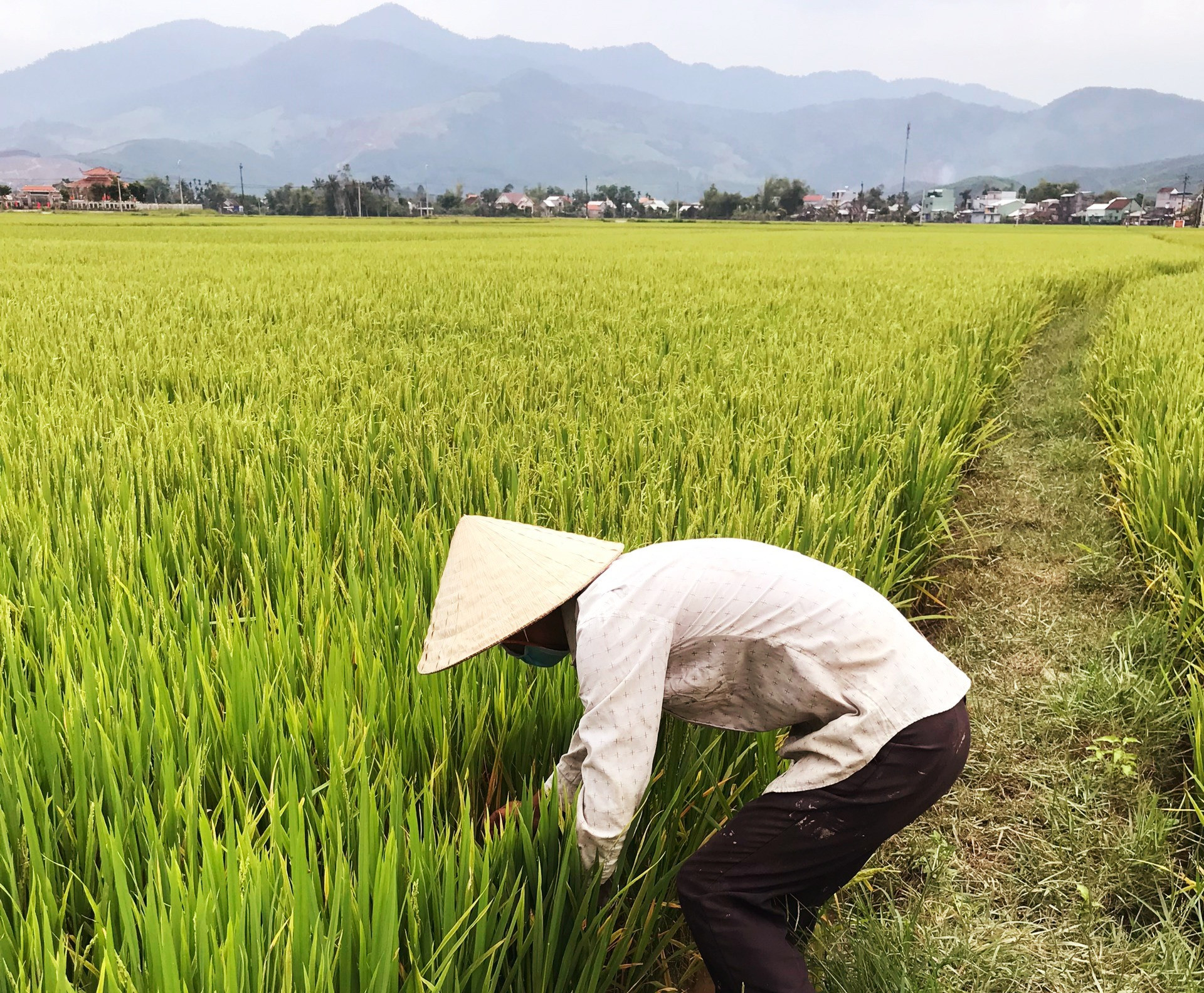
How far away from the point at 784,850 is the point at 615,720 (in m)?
0.32

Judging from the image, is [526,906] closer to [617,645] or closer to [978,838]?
[617,645]

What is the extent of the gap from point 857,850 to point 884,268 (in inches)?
432

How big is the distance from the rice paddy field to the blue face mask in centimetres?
17

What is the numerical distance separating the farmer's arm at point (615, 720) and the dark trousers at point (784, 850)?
6.9 inches

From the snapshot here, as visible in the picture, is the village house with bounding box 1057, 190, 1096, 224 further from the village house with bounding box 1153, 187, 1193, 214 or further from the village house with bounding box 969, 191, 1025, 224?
the village house with bounding box 1153, 187, 1193, 214

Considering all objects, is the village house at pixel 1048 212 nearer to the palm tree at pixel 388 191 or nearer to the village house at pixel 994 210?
the village house at pixel 994 210

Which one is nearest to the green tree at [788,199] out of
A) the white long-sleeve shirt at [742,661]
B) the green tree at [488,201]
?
the green tree at [488,201]

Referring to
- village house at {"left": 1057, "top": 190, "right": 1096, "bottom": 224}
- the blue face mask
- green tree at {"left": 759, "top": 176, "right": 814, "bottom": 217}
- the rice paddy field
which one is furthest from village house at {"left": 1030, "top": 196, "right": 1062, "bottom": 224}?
the blue face mask

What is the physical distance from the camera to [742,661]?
1.23 m

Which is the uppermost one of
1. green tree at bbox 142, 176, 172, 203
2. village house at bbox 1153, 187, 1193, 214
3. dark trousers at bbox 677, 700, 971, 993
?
village house at bbox 1153, 187, 1193, 214

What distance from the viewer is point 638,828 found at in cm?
130

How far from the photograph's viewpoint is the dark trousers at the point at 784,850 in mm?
1136

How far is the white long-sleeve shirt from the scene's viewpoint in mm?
1085

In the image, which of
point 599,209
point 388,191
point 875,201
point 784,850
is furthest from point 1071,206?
point 784,850
